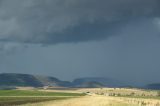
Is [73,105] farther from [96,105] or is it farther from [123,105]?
[123,105]

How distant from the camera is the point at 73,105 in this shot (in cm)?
12712

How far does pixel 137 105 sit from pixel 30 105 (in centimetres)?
3317

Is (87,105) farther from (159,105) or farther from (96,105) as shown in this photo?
(159,105)

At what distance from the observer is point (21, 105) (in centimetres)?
13112

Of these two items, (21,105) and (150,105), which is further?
(21,105)

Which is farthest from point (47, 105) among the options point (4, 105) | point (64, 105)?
point (4, 105)

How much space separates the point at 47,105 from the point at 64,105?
5056 mm

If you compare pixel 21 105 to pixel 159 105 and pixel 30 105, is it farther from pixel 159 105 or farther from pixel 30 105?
pixel 159 105

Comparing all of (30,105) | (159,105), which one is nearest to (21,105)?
(30,105)

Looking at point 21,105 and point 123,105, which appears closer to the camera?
point 123,105

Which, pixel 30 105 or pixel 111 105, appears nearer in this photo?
pixel 111 105

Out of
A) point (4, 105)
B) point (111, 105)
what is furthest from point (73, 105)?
point (4, 105)

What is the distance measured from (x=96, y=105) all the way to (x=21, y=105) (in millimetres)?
23653

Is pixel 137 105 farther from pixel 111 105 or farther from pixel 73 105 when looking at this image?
pixel 73 105
